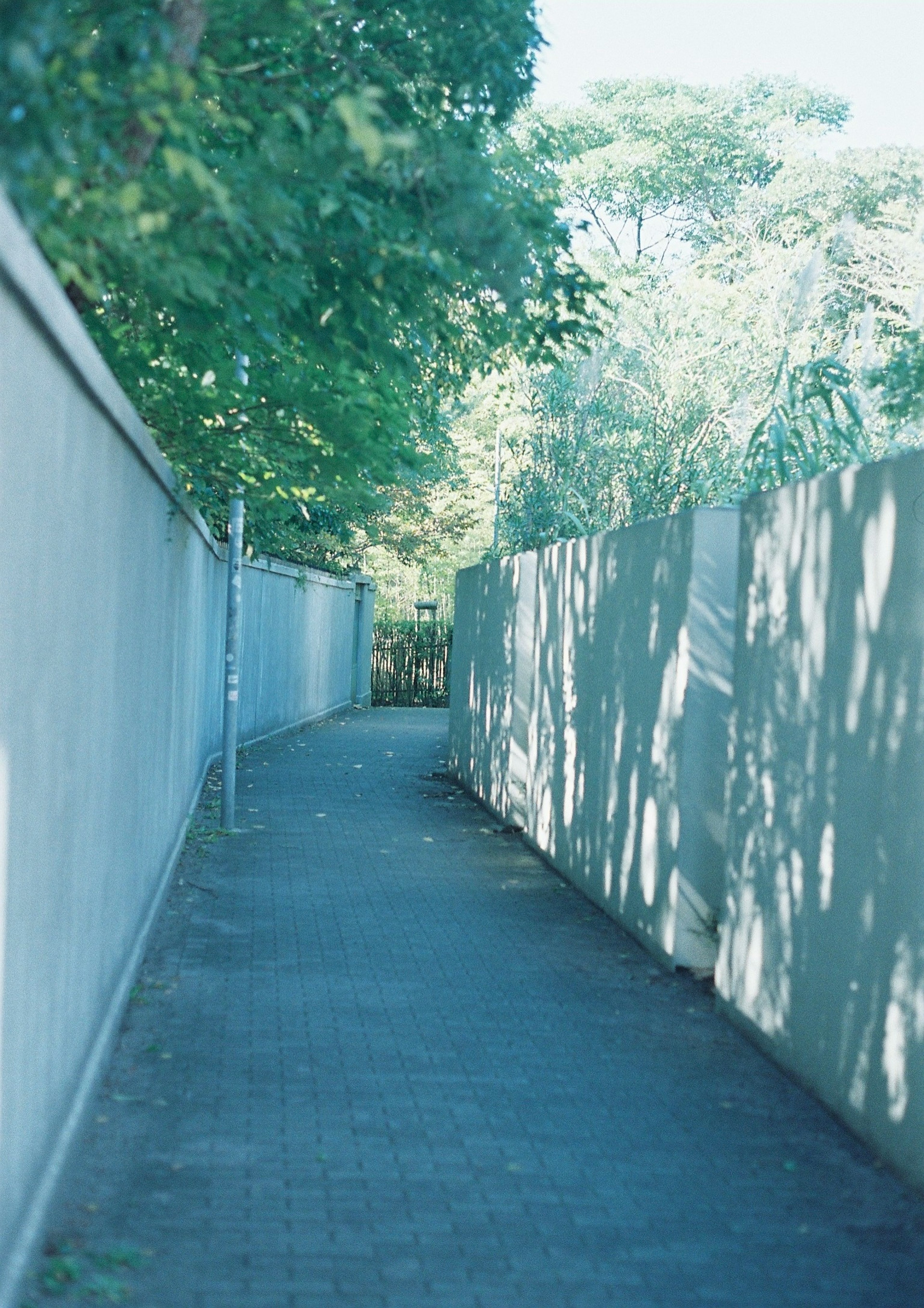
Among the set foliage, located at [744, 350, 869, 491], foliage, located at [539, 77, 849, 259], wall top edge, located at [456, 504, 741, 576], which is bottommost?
wall top edge, located at [456, 504, 741, 576]

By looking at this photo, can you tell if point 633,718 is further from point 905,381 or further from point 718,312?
point 718,312

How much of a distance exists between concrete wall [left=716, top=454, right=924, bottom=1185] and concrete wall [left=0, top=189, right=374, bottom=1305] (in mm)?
2777

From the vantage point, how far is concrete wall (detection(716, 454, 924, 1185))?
5.50 metres

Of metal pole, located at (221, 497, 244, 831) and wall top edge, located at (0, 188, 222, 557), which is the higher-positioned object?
wall top edge, located at (0, 188, 222, 557)

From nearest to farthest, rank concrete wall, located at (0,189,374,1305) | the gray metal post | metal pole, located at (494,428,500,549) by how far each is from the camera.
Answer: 1. concrete wall, located at (0,189,374,1305)
2. metal pole, located at (494,428,500,549)
3. the gray metal post

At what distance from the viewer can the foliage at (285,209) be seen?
4.32 m

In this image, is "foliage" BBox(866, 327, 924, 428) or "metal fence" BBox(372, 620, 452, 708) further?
"metal fence" BBox(372, 620, 452, 708)

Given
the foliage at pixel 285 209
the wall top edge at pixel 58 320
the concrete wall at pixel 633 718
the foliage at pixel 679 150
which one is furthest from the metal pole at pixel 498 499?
the foliage at pixel 679 150

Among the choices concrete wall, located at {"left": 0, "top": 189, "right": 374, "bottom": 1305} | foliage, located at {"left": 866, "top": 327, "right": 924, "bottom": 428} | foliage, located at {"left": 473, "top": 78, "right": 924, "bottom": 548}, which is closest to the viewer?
concrete wall, located at {"left": 0, "top": 189, "right": 374, "bottom": 1305}

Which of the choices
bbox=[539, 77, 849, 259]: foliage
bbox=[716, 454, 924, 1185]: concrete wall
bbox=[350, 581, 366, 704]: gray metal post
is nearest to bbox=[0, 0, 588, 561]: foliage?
bbox=[716, 454, 924, 1185]: concrete wall

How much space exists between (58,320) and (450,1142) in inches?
126

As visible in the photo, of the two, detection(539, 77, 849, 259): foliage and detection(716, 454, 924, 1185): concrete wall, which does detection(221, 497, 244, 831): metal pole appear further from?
detection(539, 77, 849, 259): foliage

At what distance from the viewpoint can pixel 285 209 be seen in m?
4.92

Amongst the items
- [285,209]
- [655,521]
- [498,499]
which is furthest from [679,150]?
[285,209]
